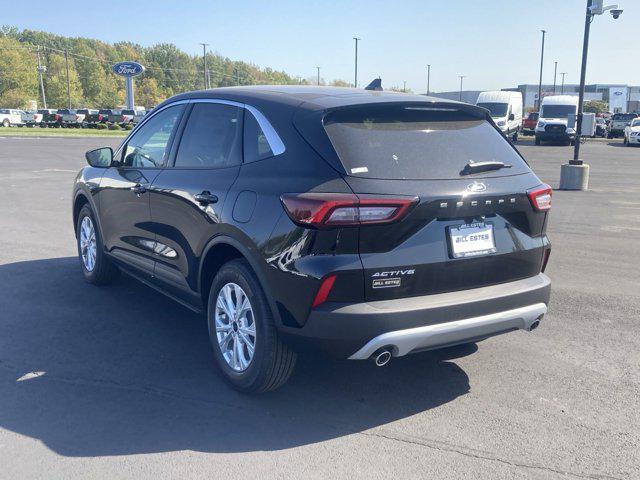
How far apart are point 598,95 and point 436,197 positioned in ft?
341

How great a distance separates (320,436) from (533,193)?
6.39ft

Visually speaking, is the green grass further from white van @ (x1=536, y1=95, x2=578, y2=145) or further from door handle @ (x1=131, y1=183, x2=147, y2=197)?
door handle @ (x1=131, y1=183, x2=147, y2=197)

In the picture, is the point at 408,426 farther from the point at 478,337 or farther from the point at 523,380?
the point at 523,380

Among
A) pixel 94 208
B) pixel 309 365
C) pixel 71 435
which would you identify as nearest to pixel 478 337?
pixel 309 365

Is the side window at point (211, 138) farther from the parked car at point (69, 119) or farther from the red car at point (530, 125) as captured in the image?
the parked car at point (69, 119)

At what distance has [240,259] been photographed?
13.5ft

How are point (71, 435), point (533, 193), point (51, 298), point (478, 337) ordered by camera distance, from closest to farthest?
point (71, 435), point (478, 337), point (533, 193), point (51, 298)

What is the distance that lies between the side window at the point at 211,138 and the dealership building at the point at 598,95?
4727cm

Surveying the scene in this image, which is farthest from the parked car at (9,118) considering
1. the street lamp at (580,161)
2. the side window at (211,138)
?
the side window at (211,138)

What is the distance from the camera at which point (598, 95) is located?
3834 inches

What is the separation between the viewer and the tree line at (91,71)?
4063 inches

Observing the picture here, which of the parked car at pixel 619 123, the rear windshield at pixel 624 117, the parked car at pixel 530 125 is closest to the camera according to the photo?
the parked car at pixel 619 123

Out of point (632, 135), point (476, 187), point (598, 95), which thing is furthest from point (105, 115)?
point (598, 95)

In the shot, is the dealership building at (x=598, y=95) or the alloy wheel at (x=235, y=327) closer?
the alloy wheel at (x=235, y=327)
